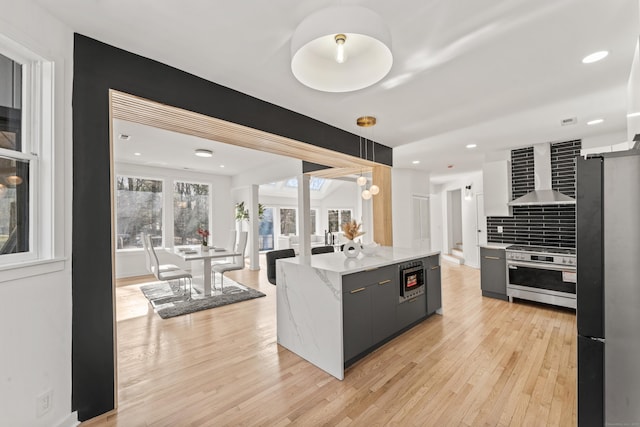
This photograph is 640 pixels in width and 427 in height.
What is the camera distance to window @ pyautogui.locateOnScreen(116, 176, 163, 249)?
21.0 ft

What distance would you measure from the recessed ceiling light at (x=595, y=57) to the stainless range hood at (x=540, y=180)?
2.69 meters

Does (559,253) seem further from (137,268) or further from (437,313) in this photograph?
(137,268)

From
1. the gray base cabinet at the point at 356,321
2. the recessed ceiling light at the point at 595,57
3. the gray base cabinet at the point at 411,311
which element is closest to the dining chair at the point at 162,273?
the gray base cabinet at the point at 356,321

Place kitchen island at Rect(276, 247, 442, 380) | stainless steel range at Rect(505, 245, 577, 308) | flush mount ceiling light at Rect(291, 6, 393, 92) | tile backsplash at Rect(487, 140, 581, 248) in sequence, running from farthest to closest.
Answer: tile backsplash at Rect(487, 140, 581, 248) → stainless steel range at Rect(505, 245, 577, 308) → kitchen island at Rect(276, 247, 442, 380) → flush mount ceiling light at Rect(291, 6, 393, 92)

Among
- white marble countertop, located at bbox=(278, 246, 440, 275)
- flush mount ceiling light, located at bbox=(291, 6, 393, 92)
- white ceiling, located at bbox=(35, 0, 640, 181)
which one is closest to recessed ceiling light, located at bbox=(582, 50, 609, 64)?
white ceiling, located at bbox=(35, 0, 640, 181)

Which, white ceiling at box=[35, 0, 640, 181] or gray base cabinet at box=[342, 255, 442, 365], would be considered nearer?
white ceiling at box=[35, 0, 640, 181]

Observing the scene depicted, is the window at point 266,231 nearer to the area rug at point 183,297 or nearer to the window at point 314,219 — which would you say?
the window at point 314,219

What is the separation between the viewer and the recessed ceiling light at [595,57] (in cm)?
217

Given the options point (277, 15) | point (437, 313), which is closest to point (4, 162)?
point (277, 15)

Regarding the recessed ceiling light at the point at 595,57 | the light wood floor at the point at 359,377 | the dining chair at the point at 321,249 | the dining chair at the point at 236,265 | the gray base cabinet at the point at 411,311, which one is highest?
the recessed ceiling light at the point at 595,57

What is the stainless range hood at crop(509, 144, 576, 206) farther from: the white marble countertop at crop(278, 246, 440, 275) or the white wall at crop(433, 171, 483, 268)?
the white wall at crop(433, 171, 483, 268)

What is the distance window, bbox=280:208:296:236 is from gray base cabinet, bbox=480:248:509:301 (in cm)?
742

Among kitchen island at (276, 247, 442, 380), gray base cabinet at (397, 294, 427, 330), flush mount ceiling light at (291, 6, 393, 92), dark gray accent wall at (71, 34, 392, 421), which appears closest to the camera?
flush mount ceiling light at (291, 6, 393, 92)

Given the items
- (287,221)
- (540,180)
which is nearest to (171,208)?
(287,221)
